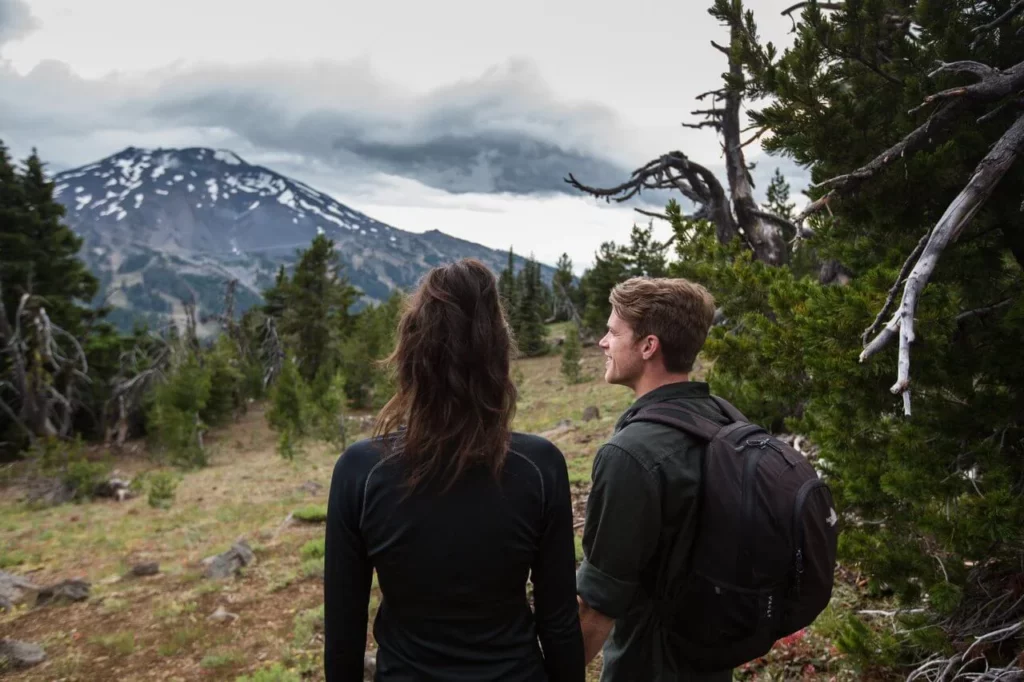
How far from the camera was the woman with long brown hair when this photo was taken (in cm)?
183

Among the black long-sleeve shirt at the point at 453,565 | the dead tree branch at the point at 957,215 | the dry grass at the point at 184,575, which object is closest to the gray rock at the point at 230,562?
the dry grass at the point at 184,575

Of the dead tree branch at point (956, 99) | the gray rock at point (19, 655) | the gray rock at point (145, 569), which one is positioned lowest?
the gray rock at point (145, 569)

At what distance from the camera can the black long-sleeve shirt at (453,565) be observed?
1.83m

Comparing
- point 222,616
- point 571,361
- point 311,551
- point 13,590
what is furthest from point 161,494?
point 571,361

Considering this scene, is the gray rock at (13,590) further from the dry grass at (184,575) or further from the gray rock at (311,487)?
the gray rock at (311,487)

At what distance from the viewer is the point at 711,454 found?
2021mm

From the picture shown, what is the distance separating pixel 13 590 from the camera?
8.59m

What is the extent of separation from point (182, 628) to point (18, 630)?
7.13 ft

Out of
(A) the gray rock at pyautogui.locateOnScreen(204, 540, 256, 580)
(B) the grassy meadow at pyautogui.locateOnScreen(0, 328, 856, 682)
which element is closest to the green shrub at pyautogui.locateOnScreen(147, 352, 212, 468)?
(B) the grassy meadow at pyautogui.locateOnScreen(0, 328, 856, 682)

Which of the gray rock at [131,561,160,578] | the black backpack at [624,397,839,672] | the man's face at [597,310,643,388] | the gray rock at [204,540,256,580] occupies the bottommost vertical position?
→ the gray rock at [131,561,160,578]

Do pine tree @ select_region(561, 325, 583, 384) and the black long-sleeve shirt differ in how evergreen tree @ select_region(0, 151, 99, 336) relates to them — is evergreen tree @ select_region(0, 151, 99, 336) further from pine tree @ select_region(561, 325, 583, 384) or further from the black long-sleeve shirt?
the black long-sleeve shirt

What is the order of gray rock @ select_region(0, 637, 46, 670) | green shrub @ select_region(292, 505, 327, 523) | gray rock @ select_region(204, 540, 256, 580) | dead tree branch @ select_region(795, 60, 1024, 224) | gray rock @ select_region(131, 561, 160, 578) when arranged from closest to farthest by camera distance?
dead tree branch @ select_region(795, 60, 1024, 224), gray rock @ select_region(0, 637, 46, 670), gray rock @ select_region(204, 540, 256, 580), gray rock @ select_region(131, 561, 160, 578), green shrub @ select_region(292, 505, 327, 523)

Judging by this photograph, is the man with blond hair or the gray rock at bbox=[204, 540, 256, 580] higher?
the man with blond hair

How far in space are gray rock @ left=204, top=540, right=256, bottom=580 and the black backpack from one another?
8.33 meters
